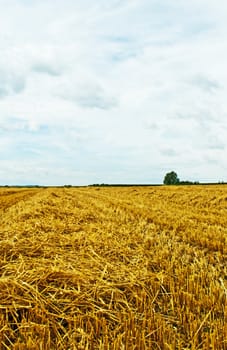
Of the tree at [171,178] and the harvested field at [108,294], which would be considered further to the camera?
the tree at [171,178]

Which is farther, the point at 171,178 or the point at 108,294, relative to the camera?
the point at 171,178

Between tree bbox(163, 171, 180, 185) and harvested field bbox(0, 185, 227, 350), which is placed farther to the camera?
tree bbox(163, 171, 180, 185)

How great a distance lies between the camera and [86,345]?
2934 mm

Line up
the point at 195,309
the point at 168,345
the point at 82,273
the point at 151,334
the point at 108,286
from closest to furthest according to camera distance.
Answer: the point at 168,345 < the point at 151,334 < the point at 195,309 < the point at 108,286 < the point at 82,273

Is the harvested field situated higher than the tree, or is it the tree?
the tree

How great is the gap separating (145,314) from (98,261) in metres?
1.65

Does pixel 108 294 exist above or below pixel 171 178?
below

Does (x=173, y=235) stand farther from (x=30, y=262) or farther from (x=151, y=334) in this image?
(x=151, y=334)

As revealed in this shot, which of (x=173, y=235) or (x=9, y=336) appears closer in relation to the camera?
(x=9, y=336)

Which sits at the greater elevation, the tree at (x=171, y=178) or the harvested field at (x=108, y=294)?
the tree at (x=171, y=178)

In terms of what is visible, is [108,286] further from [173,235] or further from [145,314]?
[173,235]

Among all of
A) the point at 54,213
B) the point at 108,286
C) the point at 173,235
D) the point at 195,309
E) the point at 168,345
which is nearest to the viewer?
the point at 168,345

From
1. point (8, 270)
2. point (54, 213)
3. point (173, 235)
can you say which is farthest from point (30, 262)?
point (54, 213)

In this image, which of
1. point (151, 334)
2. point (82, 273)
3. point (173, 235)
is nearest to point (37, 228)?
point (173, 235)
